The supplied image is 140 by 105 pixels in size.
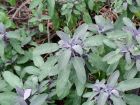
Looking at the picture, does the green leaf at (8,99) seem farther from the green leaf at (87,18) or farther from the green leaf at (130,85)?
the green leaf at (87,18)

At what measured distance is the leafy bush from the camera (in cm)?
141

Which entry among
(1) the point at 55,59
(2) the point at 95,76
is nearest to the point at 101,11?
(2) the point at 95,76

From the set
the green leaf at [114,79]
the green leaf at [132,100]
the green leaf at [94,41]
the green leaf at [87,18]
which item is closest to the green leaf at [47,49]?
the green leaf at [94,41]

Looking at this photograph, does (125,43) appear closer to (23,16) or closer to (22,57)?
(22,57)

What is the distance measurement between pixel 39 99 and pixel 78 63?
0.26m

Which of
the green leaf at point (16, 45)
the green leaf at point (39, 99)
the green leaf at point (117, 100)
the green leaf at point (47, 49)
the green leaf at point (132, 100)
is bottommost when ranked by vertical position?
the green leaf at point (132, 100)

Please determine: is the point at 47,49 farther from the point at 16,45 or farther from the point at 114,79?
the point at 16,45

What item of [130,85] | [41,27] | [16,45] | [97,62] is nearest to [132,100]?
[130,85]

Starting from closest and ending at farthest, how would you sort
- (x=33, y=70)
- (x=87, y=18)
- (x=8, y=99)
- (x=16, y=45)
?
(x=8, y=99)
(x=33, y=70)
(x=16, y=45)
(x=87, y=18)

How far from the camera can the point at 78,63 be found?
1.39 m

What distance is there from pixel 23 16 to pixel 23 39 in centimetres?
50

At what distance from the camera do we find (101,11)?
247 cm

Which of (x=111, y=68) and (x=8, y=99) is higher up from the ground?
(x=111, y=68)

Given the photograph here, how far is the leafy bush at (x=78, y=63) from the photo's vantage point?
141 cm
